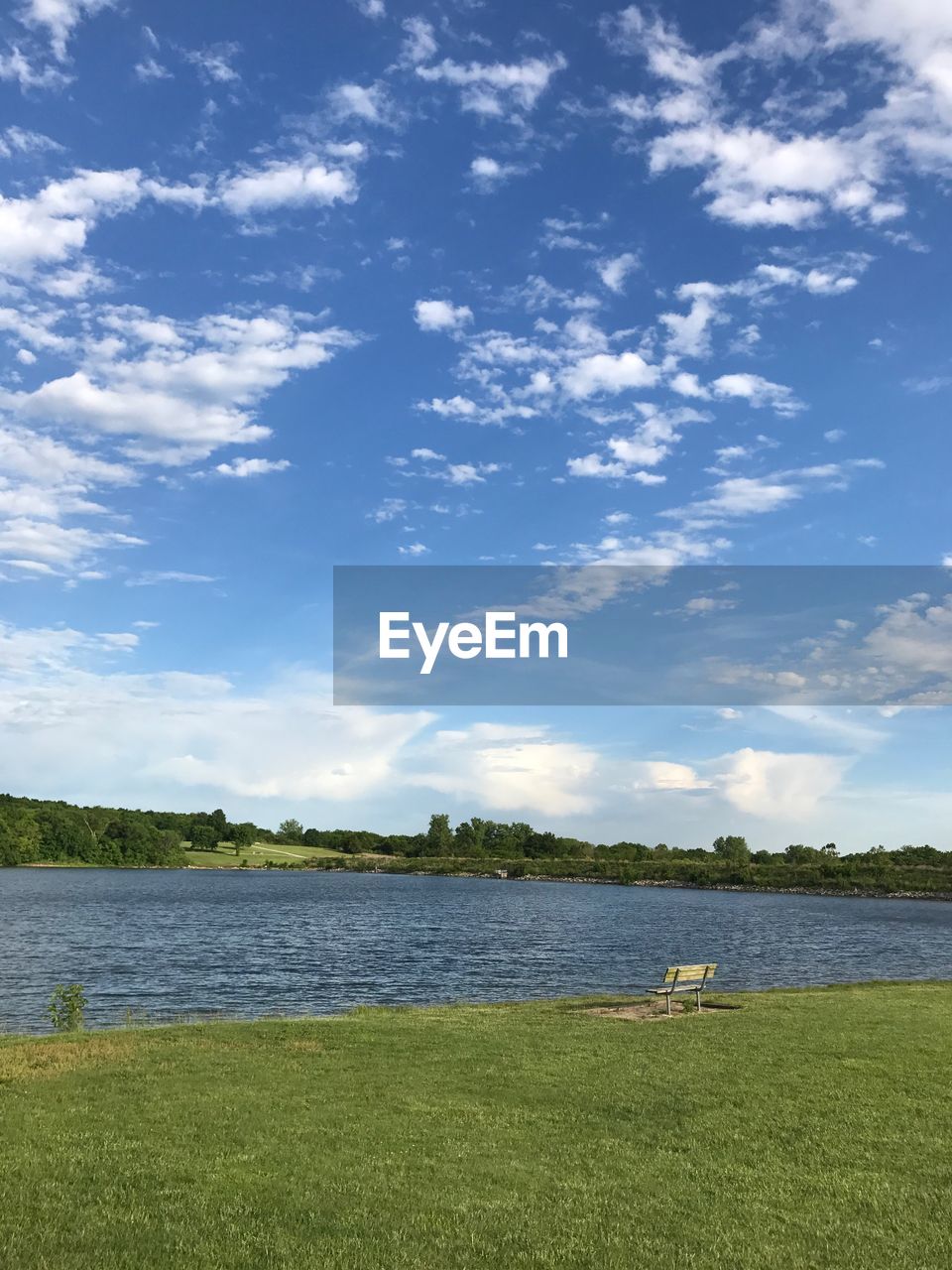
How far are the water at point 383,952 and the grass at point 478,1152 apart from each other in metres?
14.9

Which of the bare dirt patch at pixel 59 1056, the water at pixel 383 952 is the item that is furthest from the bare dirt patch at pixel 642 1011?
the bare dirt patch at pixel 59 1056

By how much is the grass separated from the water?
1490 centimetres

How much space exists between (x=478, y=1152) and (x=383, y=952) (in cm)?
4015

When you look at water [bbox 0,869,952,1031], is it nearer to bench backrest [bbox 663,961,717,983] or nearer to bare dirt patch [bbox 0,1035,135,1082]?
bench backrest [bbox 663,961,717,983]

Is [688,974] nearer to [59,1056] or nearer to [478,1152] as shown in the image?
[478,1152]

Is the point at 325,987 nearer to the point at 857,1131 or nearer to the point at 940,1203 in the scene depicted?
the point at 857,1131

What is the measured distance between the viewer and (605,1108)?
40.5 ft

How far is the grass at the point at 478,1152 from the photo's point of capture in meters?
7.66

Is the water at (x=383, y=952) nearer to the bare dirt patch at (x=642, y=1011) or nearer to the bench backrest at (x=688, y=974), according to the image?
the bare dirt patch at (x=642, y=1011)

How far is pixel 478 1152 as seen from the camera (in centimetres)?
1029

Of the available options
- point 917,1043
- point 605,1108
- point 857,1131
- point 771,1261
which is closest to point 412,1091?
point 605,1108

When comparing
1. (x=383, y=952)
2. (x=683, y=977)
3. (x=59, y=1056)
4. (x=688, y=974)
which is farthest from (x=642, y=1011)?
(x=383, y=952)

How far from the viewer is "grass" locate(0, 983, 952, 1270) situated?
25.1 feet

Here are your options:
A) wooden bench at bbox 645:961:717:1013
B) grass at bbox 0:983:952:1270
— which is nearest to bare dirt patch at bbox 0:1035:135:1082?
grass at bbox 0:983:952:1270
